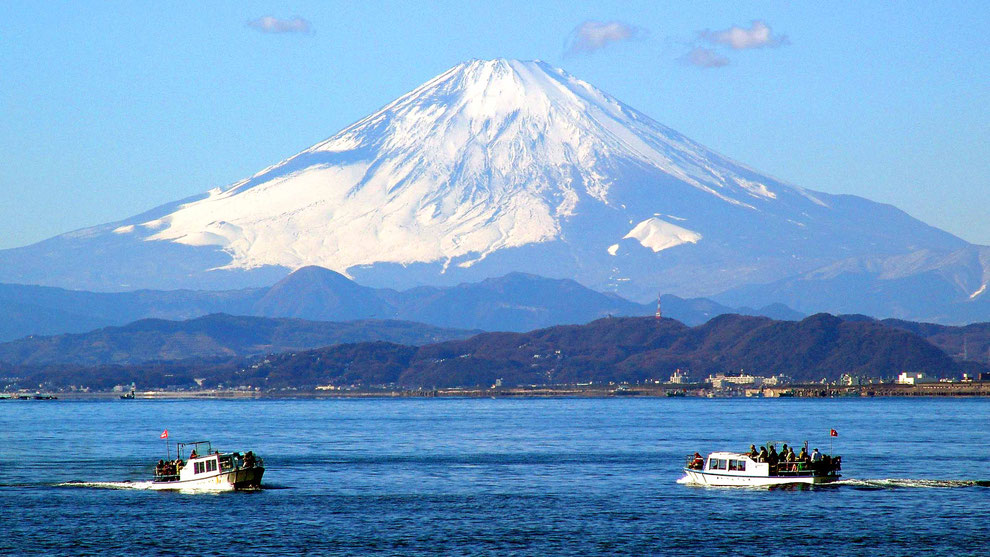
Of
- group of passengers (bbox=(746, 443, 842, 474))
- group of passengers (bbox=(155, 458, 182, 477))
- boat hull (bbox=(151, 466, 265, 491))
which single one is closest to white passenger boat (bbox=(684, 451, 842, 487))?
group of passengers (bbox=(746, 443, 842, 474))

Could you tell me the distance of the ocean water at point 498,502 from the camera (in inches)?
2672

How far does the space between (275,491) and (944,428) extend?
82.5 m

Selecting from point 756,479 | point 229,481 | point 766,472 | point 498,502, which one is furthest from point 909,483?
point 229,481

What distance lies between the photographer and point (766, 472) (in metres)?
86.2

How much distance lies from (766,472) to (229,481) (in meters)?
31.7

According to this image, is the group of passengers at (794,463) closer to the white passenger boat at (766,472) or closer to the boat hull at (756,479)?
the white passenger boat at (766,472)

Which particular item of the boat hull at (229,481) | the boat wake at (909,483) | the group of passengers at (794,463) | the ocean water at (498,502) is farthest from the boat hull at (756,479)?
the boat hull at (229,481)

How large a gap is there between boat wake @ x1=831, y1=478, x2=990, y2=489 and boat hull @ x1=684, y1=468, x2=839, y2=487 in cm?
148

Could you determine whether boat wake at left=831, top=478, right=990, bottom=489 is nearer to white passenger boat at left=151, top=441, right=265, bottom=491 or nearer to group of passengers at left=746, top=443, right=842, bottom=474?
group of passengers at left=746, top=443, right=842, bottom=474

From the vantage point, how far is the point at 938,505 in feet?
256

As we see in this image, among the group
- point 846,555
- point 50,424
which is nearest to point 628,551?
point 846,555

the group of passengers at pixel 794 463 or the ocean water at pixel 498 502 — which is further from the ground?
the group of passengers at pixel 794 463

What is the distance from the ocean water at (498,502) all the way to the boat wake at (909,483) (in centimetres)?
17

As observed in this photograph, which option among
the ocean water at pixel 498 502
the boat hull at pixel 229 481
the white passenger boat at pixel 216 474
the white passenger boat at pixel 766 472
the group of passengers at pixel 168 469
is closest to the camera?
the ocean water at pixel 498 502
